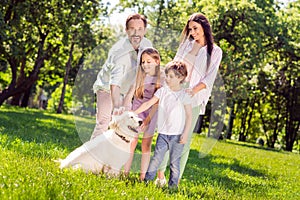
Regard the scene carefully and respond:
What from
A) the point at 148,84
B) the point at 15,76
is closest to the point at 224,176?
the point at 148,84

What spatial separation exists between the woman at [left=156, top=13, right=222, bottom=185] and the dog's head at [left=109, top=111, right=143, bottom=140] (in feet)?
2.61

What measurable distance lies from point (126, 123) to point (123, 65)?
738mm

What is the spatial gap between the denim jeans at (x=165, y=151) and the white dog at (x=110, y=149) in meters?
0.36

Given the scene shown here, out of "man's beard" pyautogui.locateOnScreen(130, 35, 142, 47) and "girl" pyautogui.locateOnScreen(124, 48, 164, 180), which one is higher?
"man's beard" pyautogui.locateOnScreen(130, 35, 142, 47)

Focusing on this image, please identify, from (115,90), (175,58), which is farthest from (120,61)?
(175,58)

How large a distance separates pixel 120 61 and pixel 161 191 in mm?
1704

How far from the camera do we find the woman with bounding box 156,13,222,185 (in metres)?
6.16

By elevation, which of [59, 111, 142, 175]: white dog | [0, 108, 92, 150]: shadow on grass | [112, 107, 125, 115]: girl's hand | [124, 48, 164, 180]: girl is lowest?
[0, 108, 92, 150]: shadow on grass

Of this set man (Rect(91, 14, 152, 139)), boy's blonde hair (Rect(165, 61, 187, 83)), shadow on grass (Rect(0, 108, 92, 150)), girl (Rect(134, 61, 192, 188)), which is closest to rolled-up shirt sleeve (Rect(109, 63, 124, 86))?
man (Rect(91, 14, 152, 139))

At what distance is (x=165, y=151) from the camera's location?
634 centimetres

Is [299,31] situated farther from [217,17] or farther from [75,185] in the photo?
→ [75,185]

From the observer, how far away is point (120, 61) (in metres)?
5.99

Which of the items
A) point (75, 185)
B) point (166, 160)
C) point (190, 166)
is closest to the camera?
point (75, 185)

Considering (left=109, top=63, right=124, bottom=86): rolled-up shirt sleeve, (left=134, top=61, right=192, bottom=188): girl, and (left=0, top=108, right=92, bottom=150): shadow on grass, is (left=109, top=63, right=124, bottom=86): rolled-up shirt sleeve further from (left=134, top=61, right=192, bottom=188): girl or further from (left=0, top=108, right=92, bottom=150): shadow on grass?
(left=0, top=108, right=92, bottom=150): shadow on grass
